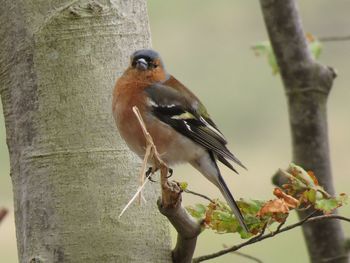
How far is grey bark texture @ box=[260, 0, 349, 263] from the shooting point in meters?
3.70

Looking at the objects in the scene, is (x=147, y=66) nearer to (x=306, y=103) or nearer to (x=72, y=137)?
(x=306, y=103)

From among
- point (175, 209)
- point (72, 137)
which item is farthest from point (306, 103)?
point (175, 209)

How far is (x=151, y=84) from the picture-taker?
12.1ft

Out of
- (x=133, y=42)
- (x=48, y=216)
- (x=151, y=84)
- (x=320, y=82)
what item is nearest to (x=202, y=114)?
(x=151, y=84)

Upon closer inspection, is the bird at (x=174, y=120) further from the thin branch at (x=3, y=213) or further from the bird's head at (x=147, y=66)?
the thin branch at (x=3, y=213)

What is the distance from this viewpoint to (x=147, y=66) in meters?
3.56

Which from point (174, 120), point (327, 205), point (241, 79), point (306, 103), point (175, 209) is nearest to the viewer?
point (175, 209)

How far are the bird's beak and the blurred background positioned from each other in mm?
5855

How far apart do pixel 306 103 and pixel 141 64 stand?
730 mm

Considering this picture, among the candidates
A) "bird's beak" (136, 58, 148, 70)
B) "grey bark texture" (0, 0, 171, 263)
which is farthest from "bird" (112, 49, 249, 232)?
"grey bark texture" (0, 0, 171, 263)

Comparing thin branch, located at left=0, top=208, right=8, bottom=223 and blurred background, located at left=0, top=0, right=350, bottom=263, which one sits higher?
blurred background, located at left=0, top=0, right=350, bottom=263

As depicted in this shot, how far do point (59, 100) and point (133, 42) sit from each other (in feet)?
1.00

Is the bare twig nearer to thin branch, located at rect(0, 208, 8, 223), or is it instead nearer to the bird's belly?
thin branch, located at rect(0, 208, 8, 223)

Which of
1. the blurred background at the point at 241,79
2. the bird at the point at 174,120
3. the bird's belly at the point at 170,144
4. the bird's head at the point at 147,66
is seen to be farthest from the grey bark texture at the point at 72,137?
the blurred background at the point at 241,79
